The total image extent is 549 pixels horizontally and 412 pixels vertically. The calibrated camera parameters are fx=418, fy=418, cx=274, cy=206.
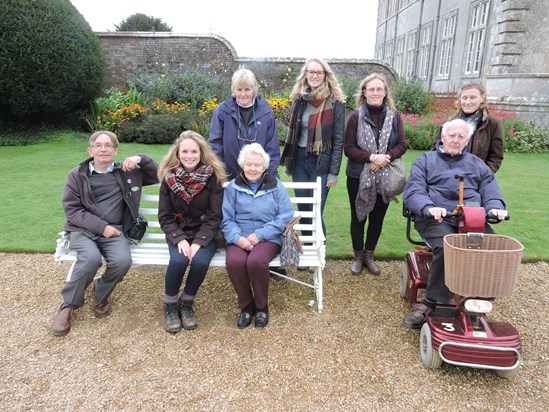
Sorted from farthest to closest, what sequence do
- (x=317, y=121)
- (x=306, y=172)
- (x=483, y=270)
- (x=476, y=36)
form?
1. (x=476, y=36)
2. (x=306, y=172)
3. (x=317, y=121)
4. (x=483, y=270)

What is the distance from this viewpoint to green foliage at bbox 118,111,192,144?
11219 millimetres

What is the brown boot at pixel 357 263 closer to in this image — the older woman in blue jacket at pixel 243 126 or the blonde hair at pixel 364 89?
the older woman in blue jacket at pixel 243 126

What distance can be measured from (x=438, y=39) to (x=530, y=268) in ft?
64.0

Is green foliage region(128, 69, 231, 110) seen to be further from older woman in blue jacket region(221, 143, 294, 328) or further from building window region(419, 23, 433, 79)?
building window region(419, 23, 433, 79)

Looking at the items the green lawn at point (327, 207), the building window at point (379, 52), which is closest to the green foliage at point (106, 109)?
the green lawn at point (327, 207)

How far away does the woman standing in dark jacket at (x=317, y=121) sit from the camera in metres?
3.79

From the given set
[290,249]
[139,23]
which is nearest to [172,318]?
[290,249]

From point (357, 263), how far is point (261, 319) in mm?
1400

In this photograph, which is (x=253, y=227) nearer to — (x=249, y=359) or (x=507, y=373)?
(x=249, y=359)

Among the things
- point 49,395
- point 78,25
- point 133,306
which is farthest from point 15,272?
Result: point 78,25

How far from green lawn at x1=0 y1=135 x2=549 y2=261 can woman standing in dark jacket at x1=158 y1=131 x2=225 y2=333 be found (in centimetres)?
181

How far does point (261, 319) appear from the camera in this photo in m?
3.37

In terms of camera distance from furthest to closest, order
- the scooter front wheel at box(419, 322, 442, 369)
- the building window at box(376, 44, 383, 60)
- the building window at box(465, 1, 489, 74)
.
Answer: the building window at box(376, 44, 383, 60) < the building window at box(465, 1, 489, 74) < the scooter front wheel at box(419, 322, 442, 369)

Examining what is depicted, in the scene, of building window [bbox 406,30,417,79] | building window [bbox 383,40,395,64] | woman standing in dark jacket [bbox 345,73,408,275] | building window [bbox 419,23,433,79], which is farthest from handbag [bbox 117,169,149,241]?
building window [bbox 383,40,395,64]
